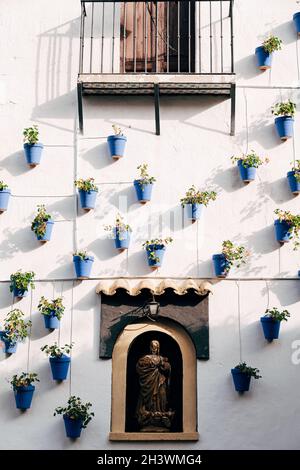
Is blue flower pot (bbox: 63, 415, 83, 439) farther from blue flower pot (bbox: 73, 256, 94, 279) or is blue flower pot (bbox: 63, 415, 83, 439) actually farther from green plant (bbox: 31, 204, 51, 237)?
green plant (bbox: 31, 204, 51, 237)

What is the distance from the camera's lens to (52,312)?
967 cm

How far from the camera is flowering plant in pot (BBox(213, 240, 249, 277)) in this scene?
32.1ft

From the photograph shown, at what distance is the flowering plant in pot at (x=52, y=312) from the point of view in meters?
9.68

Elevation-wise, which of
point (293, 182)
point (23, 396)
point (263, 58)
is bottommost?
point (23, 396)

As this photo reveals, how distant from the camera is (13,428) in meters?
9.51

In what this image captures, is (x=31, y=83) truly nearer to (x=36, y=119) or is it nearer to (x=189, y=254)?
(x=36, y=119)

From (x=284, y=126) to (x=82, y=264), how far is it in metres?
3.21

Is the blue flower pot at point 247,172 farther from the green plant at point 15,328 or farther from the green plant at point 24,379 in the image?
the green plant at point 24,379

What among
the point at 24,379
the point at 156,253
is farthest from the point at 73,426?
the point at 156,253

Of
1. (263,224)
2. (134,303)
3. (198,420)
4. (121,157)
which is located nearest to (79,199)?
(121,157)

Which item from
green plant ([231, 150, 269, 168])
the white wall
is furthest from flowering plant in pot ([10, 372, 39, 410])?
green plant ([231, 150, 269, 168])

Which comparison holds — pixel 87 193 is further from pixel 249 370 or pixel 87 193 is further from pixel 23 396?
pixel 249 370

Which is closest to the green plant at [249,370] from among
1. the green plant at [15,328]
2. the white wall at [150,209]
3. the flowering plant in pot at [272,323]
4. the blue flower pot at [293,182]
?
the white wall at [150,209]

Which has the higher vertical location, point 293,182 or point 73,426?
point 293,182
